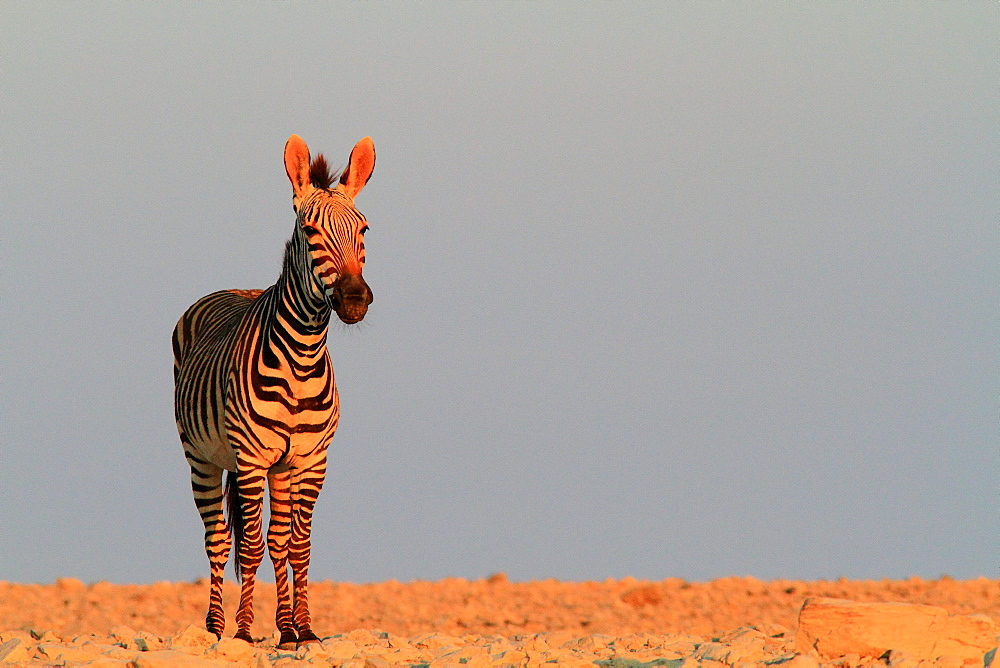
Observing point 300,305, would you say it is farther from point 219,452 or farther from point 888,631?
point 888,631

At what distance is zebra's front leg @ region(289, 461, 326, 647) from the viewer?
8289 millimetres

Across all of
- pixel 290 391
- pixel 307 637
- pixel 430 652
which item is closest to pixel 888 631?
pixel 430 652

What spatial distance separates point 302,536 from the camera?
8367mm

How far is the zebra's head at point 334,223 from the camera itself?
737 cm

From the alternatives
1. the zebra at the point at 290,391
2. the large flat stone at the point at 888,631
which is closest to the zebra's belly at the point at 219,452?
the zebra at the point at 290,391

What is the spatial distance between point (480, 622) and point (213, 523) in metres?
3.89

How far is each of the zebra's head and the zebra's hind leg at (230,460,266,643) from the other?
154cm

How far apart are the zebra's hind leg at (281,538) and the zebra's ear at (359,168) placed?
231 centimetres

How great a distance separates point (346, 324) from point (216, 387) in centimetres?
181

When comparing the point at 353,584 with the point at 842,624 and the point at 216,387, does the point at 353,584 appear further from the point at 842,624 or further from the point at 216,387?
the point at 842,624

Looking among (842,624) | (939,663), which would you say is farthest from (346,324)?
(939,663)

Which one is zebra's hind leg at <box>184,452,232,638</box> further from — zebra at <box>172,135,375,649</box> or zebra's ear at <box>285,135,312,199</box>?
zebra's ear at <box>285,135,312,199</box>

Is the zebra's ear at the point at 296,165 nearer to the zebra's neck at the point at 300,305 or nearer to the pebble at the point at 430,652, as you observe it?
the zebra's neck at the point at 300,305

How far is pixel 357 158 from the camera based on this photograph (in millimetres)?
8430
